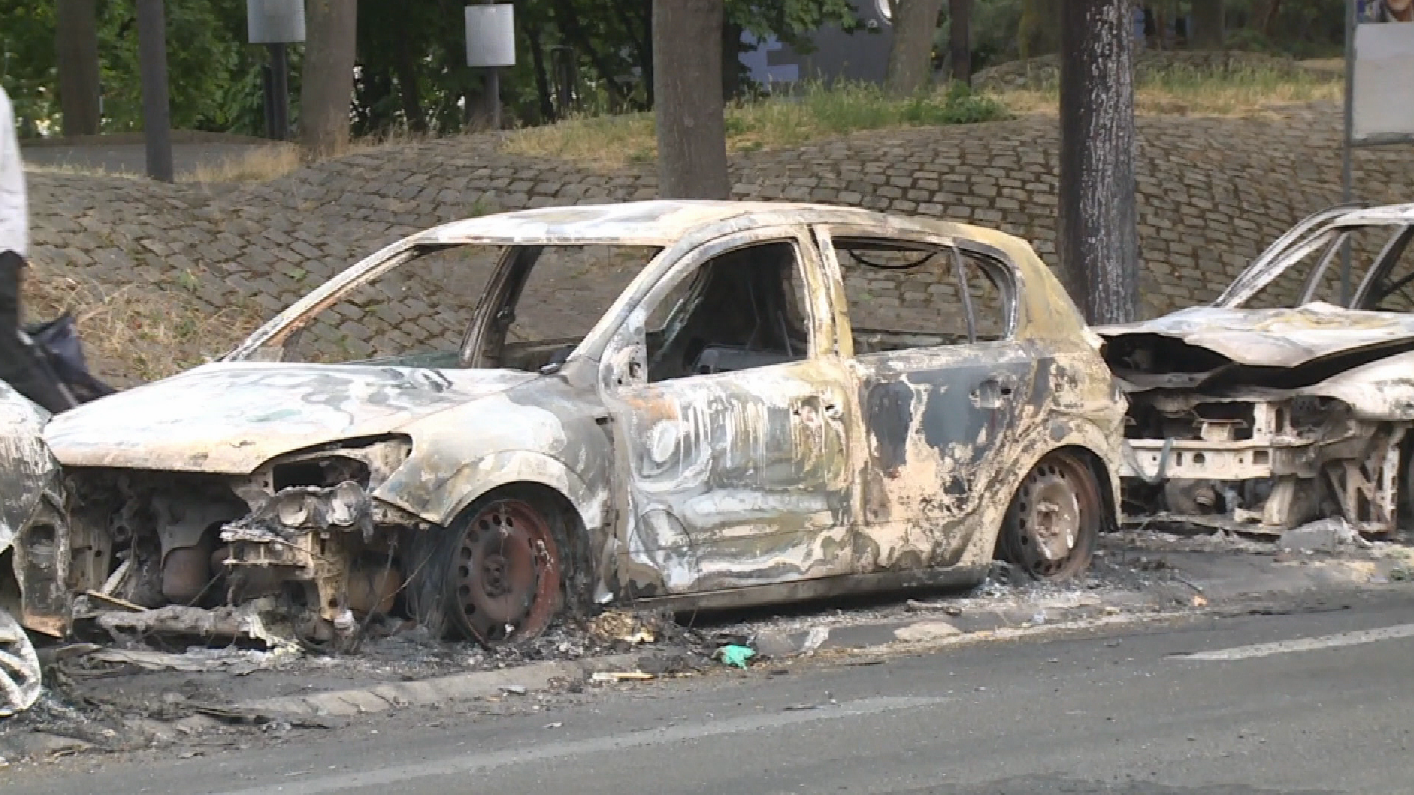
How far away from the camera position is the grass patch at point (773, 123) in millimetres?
21266

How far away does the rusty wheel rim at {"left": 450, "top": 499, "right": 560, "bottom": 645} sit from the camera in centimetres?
716

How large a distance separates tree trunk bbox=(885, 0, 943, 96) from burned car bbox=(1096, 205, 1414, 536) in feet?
57.9

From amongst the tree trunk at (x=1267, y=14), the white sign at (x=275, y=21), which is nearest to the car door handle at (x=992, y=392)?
the white sign at (x=275, y=21)

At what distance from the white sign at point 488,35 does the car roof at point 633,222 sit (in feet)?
58.3

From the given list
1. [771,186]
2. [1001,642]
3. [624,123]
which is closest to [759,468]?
[1001,642]

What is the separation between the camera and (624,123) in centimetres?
2252

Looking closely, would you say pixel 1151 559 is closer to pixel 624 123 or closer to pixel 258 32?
pixel 624 123

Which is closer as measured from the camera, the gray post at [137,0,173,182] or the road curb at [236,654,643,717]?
the road curb at [236,654,643,717]

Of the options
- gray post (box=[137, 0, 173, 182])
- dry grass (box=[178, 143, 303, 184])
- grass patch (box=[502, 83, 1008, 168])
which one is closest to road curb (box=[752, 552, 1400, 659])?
gray post (box=[137, 0, 173, 182])

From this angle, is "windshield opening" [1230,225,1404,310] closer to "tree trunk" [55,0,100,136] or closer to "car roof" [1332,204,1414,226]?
"car roof" [1332,204,1414,226]

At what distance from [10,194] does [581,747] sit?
3682mm

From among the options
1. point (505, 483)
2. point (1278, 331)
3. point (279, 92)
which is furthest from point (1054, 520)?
point (279, 92)

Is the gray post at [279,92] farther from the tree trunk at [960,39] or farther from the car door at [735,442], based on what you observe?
the car door at [735,442]

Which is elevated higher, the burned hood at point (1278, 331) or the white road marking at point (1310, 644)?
the burned hood at point (1278, 331)
